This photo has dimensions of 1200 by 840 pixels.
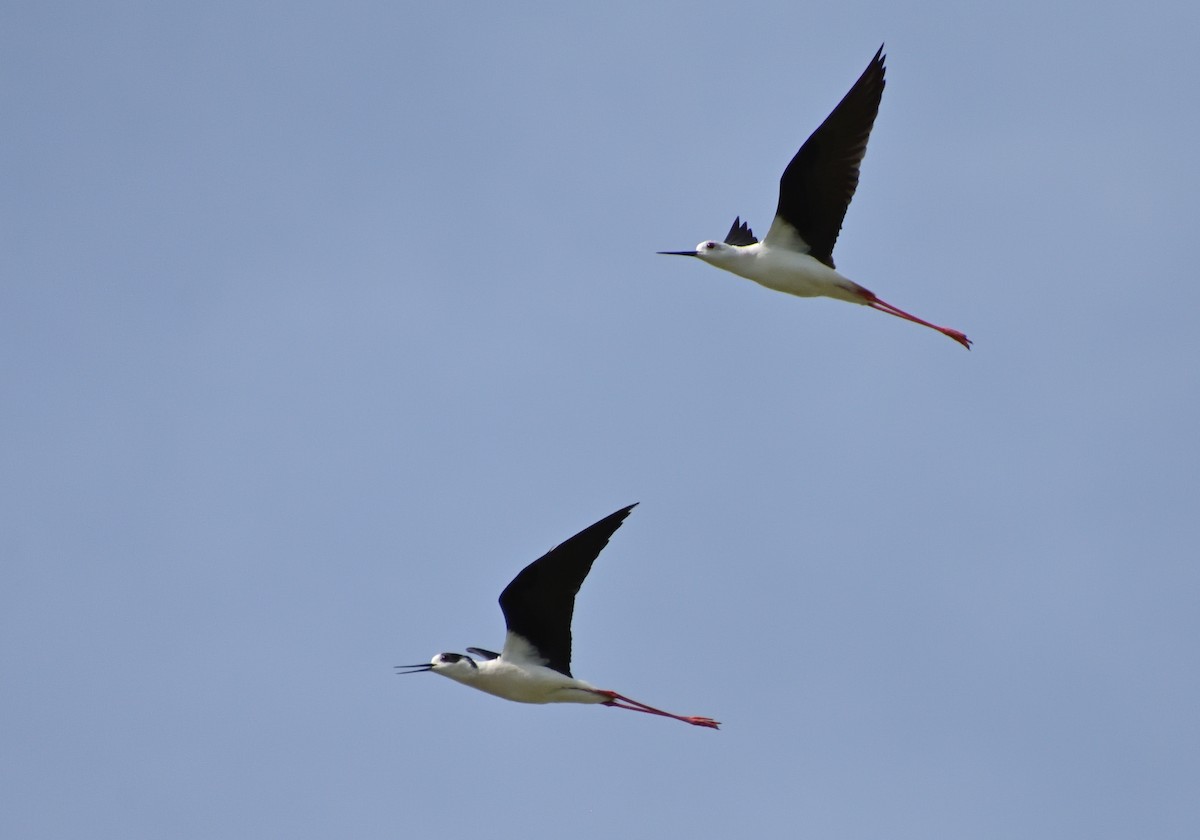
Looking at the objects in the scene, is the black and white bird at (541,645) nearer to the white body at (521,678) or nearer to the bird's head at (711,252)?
the white body at (521,678)

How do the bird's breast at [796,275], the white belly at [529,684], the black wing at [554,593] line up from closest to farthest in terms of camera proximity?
the black wing at [554,593] → the white belly at [529,684] → the bird's breast at [796,275]

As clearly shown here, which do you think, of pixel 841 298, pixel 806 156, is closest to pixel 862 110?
pixel 806 156

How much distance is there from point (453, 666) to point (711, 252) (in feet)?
9.68

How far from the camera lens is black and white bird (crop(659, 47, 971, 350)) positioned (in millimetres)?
9906

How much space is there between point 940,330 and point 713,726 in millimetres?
2662

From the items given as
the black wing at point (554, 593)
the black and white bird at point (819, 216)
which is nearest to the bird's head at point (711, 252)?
the black and white bird at point (819, 216)

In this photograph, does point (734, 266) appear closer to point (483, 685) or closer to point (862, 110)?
point (862, 110)

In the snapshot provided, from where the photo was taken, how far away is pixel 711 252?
35.8 feet

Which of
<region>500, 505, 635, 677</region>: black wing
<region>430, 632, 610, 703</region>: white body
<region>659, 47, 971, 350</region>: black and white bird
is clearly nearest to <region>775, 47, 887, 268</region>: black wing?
<region>659, 47, 971, 350</region>: black and white bird

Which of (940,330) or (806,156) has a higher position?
(806,156)

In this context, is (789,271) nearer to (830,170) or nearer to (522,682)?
(830,170)

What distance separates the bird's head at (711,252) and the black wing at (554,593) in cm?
206

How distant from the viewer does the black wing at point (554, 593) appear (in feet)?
31.3

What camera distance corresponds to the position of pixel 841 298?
10609 mm
